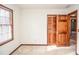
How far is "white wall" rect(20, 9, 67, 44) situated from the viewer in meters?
8.10

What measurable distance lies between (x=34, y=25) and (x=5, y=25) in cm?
306

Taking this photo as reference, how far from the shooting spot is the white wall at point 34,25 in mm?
8102

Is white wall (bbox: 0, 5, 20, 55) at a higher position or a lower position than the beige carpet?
higher

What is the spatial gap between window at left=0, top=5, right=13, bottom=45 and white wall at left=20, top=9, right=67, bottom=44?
2191mm

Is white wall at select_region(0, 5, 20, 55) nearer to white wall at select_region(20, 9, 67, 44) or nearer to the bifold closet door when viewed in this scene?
white wall at select_region(20, 9, 67, 44)

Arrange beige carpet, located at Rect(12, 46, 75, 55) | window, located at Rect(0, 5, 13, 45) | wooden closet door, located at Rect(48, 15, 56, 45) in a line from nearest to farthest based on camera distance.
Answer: window, located at Rect(0, 5, 13, 45) < beige carpet, located at Rect(12, 46, 75, 55) < wooden closet door, located at Rect(48, 15, 56, 45)

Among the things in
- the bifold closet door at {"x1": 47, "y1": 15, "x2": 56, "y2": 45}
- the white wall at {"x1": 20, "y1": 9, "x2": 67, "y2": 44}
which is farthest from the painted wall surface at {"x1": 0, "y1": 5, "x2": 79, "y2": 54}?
the bifold closet door at {"x1": 47, "y1": 15, "x2": 56, "y2": 45}

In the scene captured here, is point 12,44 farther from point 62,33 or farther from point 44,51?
point 62,33

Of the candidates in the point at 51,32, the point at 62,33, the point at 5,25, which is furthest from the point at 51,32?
the point at 5,25

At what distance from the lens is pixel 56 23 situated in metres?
8.13

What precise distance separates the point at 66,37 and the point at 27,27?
2.52 metres

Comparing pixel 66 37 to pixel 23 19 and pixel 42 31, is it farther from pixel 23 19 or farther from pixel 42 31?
pixel 23 19

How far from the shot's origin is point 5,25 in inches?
211
